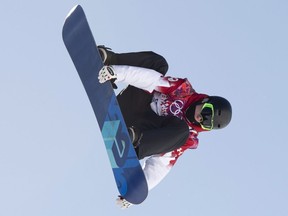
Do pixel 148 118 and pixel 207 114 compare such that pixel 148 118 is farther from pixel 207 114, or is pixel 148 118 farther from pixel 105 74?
pixel 105 74

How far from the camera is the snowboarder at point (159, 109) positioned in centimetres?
532

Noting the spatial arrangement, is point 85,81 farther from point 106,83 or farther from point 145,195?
point 145,195

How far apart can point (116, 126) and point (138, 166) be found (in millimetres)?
462

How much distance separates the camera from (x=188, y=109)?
566cm

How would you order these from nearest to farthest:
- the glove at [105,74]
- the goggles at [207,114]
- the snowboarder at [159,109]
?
1. the glove at [105,74]
2. the snowboarder at [159,109]
3. the goggles at [207,114]

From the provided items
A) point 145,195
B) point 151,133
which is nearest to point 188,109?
point 151,133

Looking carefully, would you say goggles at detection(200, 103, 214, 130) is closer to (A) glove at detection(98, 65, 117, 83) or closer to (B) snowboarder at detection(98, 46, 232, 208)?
(B) snowboarder at detection(98, 46, 232, 208)

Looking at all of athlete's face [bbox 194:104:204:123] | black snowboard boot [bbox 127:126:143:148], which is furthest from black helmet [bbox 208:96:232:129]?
black snowboard boot [bbox 127:126:143:148]

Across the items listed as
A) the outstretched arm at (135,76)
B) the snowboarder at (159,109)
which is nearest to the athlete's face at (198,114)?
the snowboarder at (159,109)

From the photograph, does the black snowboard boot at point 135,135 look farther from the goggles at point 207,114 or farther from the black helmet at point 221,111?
the black helmet at point 221,111

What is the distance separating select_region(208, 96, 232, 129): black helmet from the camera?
554 cm

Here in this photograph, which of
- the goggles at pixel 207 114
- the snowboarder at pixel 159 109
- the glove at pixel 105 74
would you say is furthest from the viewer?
the goggles at pixel 207 114

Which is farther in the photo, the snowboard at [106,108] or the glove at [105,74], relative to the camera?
the snowboard at [106,108]

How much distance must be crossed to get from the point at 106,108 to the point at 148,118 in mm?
535
